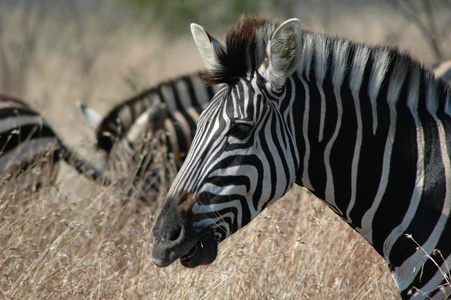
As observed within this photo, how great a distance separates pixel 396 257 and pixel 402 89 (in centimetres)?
90

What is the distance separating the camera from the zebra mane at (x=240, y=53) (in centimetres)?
280

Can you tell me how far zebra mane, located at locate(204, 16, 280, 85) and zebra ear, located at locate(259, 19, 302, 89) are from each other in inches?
4.0

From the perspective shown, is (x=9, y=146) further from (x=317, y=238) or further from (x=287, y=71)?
(x=287, y=71)

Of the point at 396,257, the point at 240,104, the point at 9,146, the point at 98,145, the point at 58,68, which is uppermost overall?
the point at 240,104

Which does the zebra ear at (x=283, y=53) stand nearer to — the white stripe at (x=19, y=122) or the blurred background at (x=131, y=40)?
the white stripe at (x=19, y=122)

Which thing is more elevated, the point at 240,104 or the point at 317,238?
the point at 240,104

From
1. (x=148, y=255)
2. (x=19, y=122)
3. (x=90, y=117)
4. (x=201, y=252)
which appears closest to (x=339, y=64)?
(x=201, y=252)

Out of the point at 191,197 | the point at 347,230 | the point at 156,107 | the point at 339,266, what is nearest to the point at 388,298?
the point at 339,266

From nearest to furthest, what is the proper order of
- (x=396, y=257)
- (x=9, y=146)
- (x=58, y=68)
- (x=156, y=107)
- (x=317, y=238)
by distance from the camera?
(x=396, y=257) → (x=317, y=238) → (x=9, y=146) → (x=156, y=107) → (x=58, y=68)

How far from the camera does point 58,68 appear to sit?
15.9m

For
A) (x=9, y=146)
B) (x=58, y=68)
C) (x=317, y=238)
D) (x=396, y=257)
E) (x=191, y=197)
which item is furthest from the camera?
(x=58, y=68)

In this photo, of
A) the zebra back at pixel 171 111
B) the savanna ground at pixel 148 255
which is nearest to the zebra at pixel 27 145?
the savanna ground at pixel 148 255

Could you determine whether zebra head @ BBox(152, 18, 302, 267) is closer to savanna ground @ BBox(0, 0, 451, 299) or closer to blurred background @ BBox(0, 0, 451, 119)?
savanna ground @ BBox(0, 0, 451, 299)

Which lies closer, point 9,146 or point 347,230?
point 347,230
